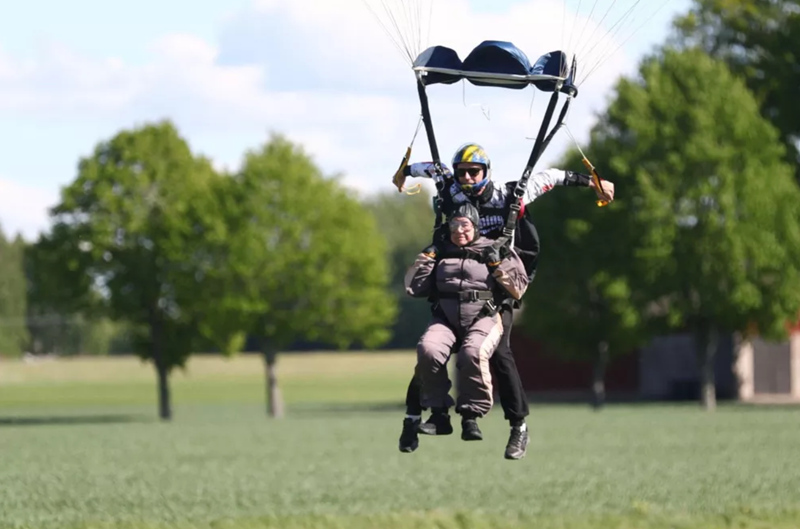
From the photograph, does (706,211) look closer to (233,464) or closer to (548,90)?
(233,464)

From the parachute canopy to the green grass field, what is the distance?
11.3 meters

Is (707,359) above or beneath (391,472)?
above

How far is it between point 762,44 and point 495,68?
7074 cm

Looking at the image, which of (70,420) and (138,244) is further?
(70,420)

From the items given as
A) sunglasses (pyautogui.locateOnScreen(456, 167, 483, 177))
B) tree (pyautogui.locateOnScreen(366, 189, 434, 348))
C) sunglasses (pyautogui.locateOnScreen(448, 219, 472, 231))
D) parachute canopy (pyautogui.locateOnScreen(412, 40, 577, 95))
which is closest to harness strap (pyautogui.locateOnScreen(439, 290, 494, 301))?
sunglasses (pyautogui.locateOnScreen(448, 219, 472, 231))

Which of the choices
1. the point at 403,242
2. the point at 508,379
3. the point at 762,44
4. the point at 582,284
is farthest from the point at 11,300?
the point at 508,379

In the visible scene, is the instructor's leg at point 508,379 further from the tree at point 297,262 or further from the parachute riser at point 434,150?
the tree at point 297,262

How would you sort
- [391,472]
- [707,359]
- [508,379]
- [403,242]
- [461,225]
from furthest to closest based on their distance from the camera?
[403,242] < [707,359] < [391,472] < [508,379] < [461,225]

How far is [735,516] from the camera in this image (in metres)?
25.5

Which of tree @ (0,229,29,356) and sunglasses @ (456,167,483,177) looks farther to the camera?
tree @ (0,229,29,356)

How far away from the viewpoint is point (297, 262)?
74.1 meters

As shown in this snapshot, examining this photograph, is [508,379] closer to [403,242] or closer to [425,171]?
[425,171]

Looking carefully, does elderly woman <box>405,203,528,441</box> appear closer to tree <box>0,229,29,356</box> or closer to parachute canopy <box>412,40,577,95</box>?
parachute canopy <box>412,40,577,95</box>

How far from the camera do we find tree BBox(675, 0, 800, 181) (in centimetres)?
7694
